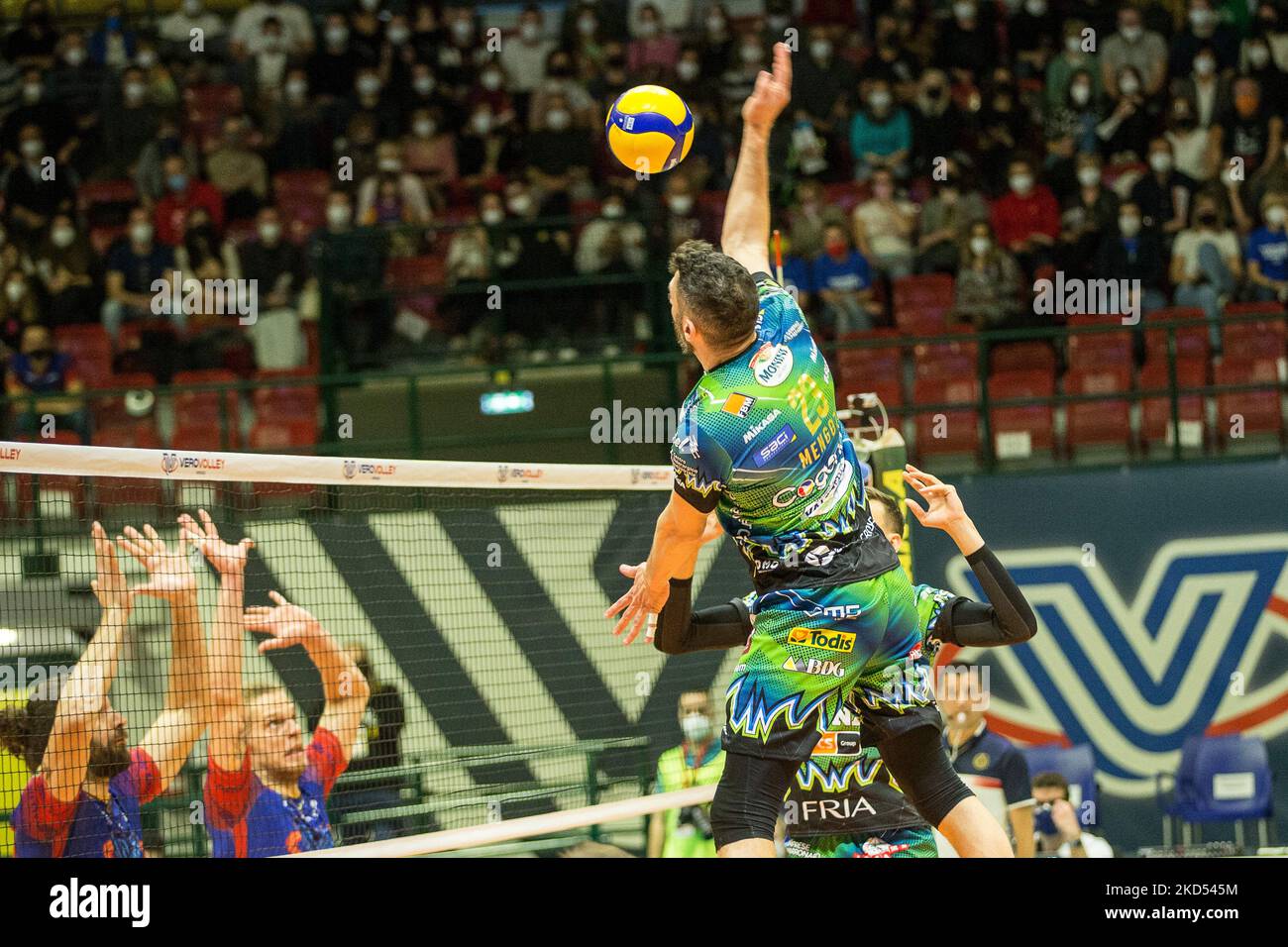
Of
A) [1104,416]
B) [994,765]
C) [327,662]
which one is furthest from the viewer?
[1104,416]

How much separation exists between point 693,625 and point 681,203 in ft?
37.1

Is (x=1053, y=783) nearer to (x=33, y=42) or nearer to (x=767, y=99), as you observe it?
(x=767, y=99)

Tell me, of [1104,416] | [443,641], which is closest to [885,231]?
[1104,416]

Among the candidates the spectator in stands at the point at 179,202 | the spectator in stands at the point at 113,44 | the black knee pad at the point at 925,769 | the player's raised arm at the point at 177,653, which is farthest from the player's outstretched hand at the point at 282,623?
the spectator in stands at the point at 113,44

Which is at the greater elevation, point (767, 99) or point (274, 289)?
point (274, 289)

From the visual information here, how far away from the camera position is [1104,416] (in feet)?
47.2

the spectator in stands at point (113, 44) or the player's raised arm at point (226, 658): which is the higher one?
the spectator in stands at point (113, 44)

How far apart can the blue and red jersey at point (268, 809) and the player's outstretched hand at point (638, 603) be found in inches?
57.5

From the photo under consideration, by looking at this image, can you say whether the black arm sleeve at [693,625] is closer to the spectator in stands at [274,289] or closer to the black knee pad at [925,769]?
the black knee pad at [925,769]

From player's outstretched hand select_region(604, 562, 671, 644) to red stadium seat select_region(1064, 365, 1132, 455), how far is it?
9.28 m

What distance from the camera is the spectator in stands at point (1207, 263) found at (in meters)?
15.2

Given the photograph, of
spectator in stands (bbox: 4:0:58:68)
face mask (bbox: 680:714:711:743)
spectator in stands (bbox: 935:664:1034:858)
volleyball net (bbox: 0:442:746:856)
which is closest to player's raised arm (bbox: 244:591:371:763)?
volleyball net (bbox: 0:442:746:856)
